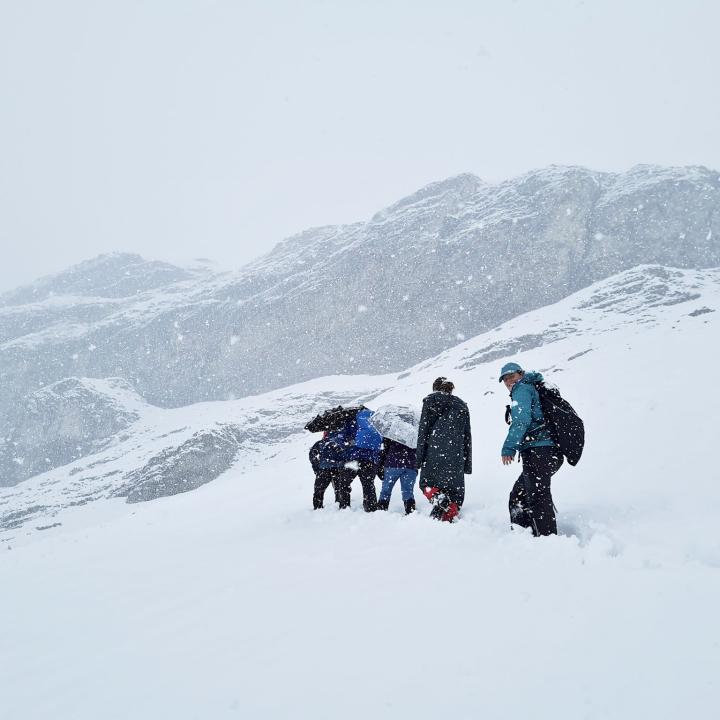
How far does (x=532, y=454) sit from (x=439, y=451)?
1565 mm

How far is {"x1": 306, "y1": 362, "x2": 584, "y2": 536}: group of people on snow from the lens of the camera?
5.43 m

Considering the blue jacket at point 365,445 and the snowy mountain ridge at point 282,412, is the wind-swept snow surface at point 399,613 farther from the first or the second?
the snowy mountain ridge at point 282,412

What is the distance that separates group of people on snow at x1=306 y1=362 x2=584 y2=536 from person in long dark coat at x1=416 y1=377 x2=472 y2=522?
14mm

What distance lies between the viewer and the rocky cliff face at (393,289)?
9044 cm

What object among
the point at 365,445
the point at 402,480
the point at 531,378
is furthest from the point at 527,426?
the point at 365,445

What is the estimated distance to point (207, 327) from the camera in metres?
119

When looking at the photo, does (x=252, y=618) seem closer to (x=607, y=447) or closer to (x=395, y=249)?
(x=607, y=447)

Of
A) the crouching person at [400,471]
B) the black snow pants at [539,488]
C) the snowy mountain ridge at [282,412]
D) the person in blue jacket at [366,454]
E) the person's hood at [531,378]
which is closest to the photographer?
the black snow pants at [539,488]

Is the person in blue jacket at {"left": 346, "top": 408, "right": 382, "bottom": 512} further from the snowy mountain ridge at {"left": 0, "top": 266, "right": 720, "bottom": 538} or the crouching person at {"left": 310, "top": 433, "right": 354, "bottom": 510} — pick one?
the snowy mountain ridge at {"left": 0, "top": 266, "right": 720, "bottom": 538}

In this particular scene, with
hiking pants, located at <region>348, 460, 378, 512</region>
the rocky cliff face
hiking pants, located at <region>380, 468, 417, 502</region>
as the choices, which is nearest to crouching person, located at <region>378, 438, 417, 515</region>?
hiking pants, located at <region>380, 468, 417, 502</region>

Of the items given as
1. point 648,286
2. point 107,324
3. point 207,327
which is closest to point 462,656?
point 648,286

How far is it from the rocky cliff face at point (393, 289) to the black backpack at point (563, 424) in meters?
89.3

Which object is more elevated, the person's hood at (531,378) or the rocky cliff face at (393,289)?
the rocky cliff face at (393,289)

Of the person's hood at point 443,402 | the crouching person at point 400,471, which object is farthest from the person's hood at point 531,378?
the crouching person at point 400,471
